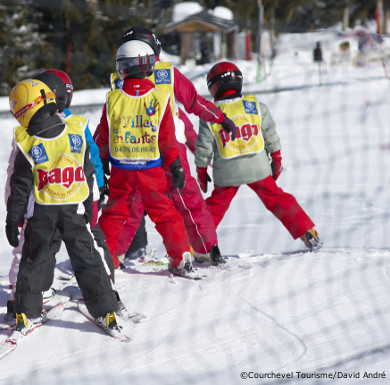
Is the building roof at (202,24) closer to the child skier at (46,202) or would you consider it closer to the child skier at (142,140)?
the child skier at (142,140)

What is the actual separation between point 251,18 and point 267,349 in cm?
3342

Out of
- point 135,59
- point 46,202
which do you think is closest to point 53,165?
point 46,202

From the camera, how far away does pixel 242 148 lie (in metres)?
4.46

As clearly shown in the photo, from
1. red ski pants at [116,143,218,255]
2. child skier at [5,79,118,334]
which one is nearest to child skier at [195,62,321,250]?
red ski pants at [116,143,218,255]

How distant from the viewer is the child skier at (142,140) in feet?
12.3

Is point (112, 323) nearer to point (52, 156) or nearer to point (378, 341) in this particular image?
point (52, 156)

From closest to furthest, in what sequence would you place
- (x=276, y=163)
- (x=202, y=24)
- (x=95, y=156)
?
(x=95, y=156), (x=276, y=163), (x=202, y=24)

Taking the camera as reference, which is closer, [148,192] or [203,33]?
[148,192]

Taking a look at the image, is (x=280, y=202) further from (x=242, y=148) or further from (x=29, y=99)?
(x=29, y=99)

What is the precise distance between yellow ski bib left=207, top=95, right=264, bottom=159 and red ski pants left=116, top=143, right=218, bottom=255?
0.39 m

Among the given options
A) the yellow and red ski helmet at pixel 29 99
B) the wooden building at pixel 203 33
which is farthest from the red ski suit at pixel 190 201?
the wooden building at pixel 203 33

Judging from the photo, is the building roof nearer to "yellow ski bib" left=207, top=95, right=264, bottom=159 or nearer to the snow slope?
the snow slope

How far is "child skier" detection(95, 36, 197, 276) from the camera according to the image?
3742 mm

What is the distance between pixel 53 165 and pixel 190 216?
4.27 ft
